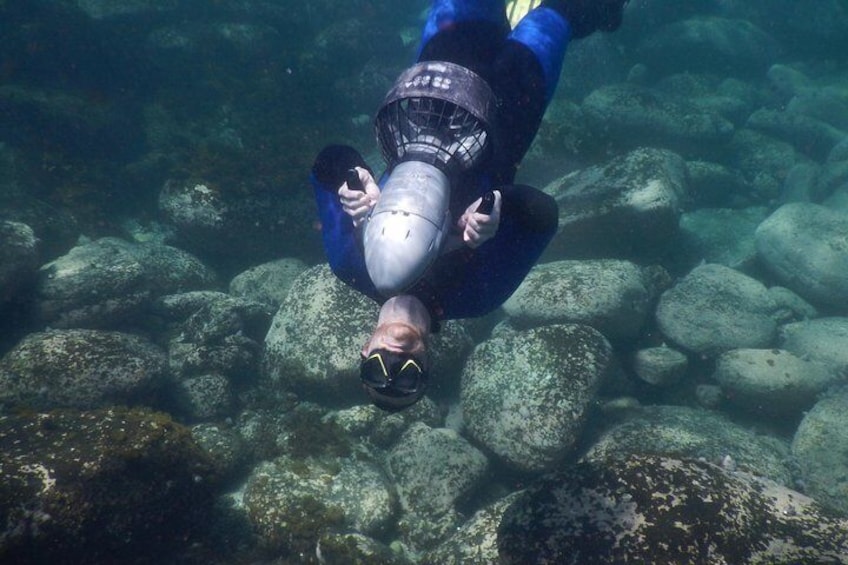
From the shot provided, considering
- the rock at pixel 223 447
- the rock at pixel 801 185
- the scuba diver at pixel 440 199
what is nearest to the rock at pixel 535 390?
the scuba diver at pixel 440 199

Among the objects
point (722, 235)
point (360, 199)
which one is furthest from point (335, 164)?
point (722, 235)

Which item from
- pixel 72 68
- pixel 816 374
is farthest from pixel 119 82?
pixel 816 374

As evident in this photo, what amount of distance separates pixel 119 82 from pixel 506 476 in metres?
15.5

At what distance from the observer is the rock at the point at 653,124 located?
10203 millimetres

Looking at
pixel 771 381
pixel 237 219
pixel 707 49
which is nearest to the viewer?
pixel 771 381

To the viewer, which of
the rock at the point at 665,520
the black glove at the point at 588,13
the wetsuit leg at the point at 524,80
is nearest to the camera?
the rock at the point at 665,520

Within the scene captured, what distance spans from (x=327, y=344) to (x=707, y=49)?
1518 cm

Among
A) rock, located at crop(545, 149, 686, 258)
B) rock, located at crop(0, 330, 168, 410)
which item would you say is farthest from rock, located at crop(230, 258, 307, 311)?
rock, located at crop(545, 149, 686, 258)

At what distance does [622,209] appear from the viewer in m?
7.31

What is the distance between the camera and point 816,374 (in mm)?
6109

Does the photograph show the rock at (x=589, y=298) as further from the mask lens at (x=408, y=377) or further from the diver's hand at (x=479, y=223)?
the mask lens at (x=408, y=377)

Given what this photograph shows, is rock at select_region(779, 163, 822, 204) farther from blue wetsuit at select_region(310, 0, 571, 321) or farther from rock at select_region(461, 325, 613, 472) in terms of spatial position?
blue wetsuit at select_region(310, 0, 571, 321)

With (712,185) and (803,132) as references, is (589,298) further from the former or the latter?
(803,132)

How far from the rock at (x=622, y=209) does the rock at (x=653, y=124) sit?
2163 millimetres
